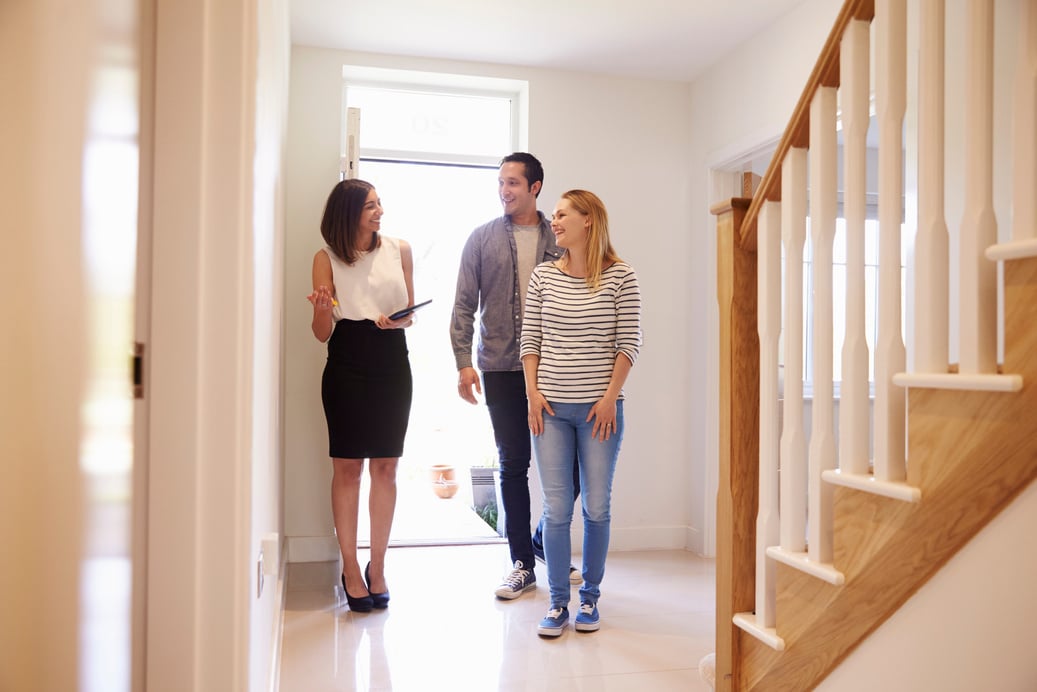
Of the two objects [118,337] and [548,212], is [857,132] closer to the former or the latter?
[118,337]

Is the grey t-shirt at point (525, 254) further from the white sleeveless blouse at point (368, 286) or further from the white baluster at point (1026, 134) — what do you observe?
the white baluster at point (1026, 134)

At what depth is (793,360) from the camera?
1683mm

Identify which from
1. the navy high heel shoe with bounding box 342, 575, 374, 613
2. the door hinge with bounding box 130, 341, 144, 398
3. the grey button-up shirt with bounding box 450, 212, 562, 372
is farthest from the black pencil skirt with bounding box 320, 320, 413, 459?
the door hinge with bounding box 130, 341, 144, 398

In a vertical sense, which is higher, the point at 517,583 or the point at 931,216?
the point at 931,216

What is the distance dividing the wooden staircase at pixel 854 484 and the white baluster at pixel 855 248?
49 millimetres

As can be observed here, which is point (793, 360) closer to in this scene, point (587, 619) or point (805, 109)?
point (805, 109)

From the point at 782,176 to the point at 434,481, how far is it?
9.88ft

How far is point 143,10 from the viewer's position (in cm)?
103

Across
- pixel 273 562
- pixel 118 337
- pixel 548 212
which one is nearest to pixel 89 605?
pixel 118 337

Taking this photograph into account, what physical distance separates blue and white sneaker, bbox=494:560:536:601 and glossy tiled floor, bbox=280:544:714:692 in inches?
1.1

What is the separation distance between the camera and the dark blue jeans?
3152 mm

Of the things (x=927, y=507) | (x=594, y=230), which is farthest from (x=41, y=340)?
(x=594, y=230)

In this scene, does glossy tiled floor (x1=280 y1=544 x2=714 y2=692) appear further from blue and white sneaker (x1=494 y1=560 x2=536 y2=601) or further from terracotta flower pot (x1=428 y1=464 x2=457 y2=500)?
terracotta flower pot (x1=428 y1=464 x2=457 y2=500)

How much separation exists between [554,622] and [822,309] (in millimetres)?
1470
